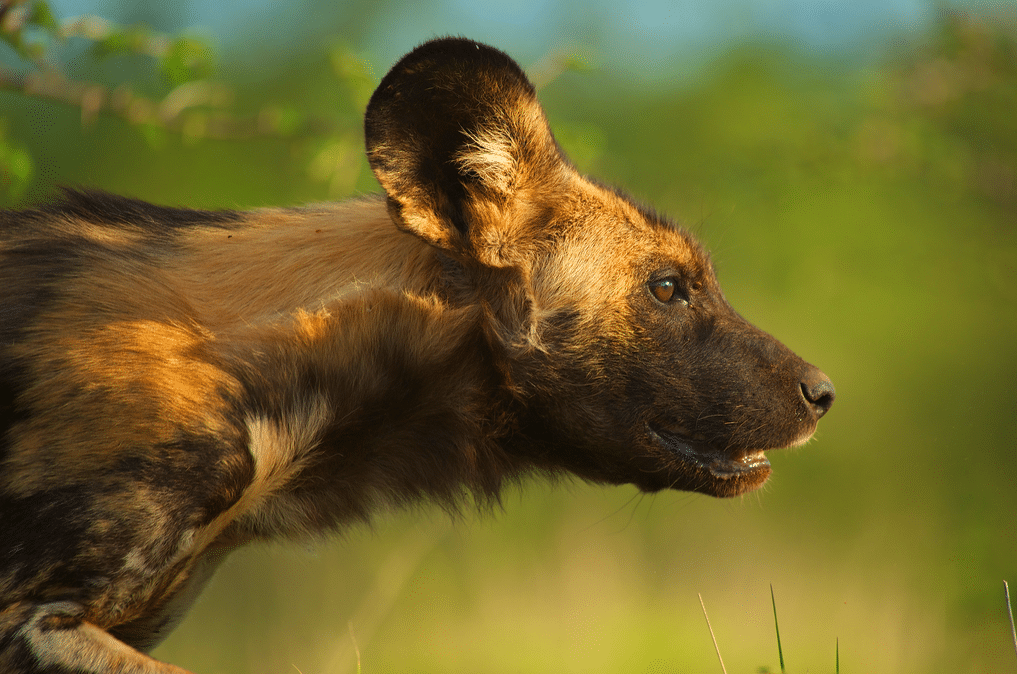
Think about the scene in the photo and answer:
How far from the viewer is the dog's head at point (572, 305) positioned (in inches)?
124

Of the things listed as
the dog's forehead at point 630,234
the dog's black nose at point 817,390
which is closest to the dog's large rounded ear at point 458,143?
the dog's forehead at point 630,234

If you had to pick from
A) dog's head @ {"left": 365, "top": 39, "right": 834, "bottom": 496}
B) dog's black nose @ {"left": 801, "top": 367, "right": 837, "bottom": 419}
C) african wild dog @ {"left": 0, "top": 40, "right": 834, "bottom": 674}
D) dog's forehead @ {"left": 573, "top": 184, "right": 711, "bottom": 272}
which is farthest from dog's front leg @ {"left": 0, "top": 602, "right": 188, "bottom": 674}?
dog's black nose @ {"left": 801, "top": 367, "right": 837, "bottom": 419}

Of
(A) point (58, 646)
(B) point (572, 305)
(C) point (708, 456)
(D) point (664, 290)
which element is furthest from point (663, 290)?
(A) point (58, 646)

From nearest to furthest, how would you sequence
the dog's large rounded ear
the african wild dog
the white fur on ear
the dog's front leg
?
1. the dog's front leg
2. the african wild dog
3. the dog's large rounded ear
4. the white fur on ear

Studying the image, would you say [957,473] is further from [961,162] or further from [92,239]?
[92,239]

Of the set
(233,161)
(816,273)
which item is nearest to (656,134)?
(816,273)

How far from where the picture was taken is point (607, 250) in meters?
3.42

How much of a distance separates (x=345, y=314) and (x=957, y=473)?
8207mm

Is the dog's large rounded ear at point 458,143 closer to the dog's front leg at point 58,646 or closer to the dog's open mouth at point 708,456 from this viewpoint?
the dog's open mouth at point 708,456

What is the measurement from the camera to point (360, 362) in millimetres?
2986

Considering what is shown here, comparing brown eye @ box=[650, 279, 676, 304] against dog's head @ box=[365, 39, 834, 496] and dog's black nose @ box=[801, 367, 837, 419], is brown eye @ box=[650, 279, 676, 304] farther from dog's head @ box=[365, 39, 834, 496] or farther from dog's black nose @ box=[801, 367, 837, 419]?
dog's black nose @ box=[801, 367, 837, 419]

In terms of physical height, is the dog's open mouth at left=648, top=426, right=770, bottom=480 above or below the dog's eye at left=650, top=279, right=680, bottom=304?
below

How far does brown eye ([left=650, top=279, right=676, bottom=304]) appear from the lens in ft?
11.2

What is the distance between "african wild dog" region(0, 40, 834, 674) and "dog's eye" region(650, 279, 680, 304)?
0.06 feet
